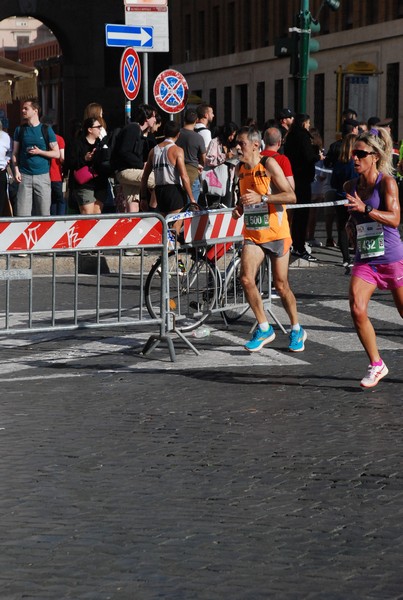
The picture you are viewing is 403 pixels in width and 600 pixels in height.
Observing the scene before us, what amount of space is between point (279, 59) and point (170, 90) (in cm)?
3346

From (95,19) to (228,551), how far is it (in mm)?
67018

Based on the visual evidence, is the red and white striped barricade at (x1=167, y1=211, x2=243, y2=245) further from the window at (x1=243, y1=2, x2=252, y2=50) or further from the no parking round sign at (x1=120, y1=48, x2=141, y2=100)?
the window at (x1=243, y1=2, x2=252, y2=50)

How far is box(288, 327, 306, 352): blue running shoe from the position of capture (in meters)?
11.4

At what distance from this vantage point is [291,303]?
37.6 ft

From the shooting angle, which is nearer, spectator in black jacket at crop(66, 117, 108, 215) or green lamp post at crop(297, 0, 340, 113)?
spectator in black jacket at crop(66, 117, 108, 215)

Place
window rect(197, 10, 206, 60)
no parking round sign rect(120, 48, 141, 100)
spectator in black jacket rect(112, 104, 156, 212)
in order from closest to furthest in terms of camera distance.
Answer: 1. spectator in black jacket rect(112, 104, 156, 212)
2. no parking round sign rect(120, 48, 141, 100)
3. window rect(197, 10, 206, 60)

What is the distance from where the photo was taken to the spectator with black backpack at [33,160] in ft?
59.9

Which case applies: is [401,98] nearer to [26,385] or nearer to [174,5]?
[174,5]

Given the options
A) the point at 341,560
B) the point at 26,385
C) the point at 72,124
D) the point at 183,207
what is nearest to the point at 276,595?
the point at 341,560

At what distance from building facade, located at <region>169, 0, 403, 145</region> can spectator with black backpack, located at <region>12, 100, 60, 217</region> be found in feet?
58.3

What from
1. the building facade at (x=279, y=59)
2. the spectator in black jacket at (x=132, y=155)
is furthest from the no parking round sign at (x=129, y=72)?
the building facade at (x=279, y=59)

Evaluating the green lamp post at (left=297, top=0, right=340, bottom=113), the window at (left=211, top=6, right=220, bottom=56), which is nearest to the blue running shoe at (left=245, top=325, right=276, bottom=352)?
the green lamp post at (left=297, top=0, right=340, bottom=113)

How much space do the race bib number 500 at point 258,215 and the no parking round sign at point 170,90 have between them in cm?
1238

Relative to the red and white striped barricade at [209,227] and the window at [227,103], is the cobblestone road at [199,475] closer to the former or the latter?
the red and white striped barricade at [209,227]
